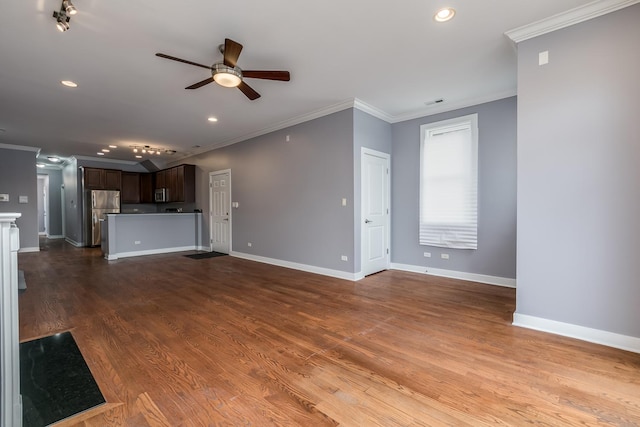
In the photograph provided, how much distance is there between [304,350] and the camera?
230 centimetres

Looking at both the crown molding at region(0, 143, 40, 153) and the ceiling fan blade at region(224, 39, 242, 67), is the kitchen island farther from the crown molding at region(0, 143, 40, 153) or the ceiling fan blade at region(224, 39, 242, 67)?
the ceiling fan blade at region(224, 39, 242, 67)

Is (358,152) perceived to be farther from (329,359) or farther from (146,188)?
(146,188)

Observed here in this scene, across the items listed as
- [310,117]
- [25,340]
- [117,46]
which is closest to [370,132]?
[310,117]

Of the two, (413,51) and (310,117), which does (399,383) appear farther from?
(310,117)

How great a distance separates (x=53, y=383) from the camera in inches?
73.4

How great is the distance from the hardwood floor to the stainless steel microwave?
4.95 metres

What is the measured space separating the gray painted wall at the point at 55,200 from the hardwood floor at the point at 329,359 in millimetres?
8866

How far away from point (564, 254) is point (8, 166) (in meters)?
11.0

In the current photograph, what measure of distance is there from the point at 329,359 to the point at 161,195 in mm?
8482

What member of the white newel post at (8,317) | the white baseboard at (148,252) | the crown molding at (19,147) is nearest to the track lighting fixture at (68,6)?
the white newel post at (8,317)

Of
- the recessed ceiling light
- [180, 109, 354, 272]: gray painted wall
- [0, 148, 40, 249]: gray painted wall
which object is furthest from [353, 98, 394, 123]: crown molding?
[0, 148, 40, 249]: gray painted wall

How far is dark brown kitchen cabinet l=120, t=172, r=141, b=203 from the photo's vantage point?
9.14 metres

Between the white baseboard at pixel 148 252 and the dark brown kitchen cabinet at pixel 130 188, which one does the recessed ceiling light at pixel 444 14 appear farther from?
the dark brown kitchen cabinet at pixel 130 188

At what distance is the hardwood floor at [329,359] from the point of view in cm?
160
